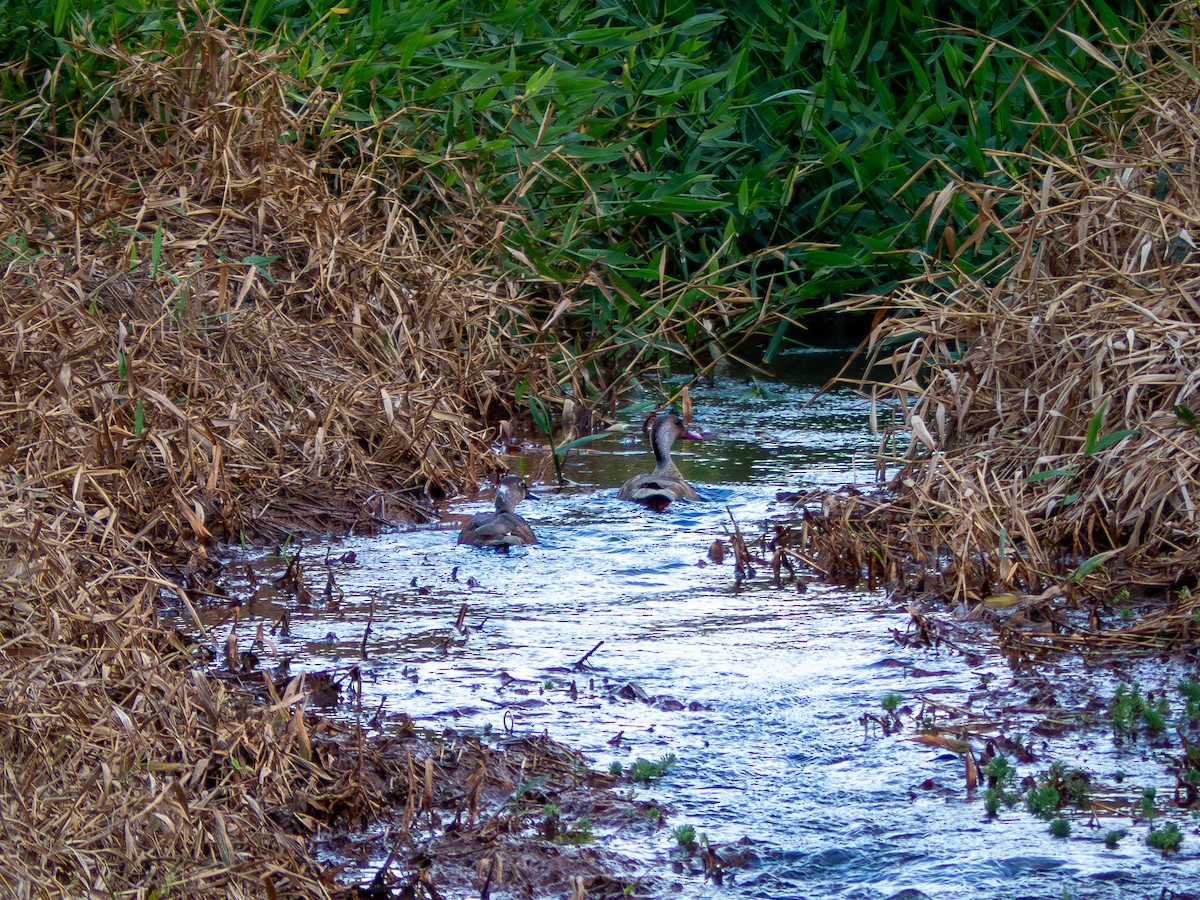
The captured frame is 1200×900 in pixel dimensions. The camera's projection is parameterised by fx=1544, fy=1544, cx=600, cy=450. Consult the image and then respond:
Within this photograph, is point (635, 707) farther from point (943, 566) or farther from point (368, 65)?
point (368, 65)

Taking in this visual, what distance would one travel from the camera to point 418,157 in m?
8.84

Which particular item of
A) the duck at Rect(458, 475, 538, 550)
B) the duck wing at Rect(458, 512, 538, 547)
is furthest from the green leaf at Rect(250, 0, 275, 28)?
the duck wing at Rect(458, 512, 538, 547)

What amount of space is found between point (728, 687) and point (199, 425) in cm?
275

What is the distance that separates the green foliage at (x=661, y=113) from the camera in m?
8.78

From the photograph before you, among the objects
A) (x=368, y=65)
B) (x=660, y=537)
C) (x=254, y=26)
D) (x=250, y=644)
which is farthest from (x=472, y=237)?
(x=250, y=644)

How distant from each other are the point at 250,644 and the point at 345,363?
106 inches

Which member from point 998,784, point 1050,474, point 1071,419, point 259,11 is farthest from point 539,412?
point 998,784

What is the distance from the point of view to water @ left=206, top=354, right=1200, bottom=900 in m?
4.03

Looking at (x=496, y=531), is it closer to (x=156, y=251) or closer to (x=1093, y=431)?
(x=156, y=251)

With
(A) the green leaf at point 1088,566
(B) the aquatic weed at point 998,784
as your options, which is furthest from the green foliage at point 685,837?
(A) the green leaf at point 1088,566

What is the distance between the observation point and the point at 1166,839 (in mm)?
3996

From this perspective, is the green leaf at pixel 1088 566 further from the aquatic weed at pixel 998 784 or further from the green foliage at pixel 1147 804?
the green foliage at pixel 1147 804

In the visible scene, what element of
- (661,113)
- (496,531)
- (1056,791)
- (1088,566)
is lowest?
(496,531)

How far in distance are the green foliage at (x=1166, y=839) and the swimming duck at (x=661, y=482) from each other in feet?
11.8
